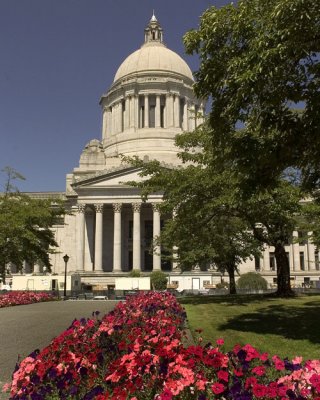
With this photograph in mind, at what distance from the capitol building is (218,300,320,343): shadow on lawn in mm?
41130

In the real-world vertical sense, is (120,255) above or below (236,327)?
above

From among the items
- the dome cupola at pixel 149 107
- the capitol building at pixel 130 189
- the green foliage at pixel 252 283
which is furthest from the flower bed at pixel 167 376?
the dome cupola at pixel 149 107

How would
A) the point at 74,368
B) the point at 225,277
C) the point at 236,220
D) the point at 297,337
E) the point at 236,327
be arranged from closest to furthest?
the point at 74,368 < the point at 297,337 < the point at 236,327 < the point at 236,220 < the point at 225,277

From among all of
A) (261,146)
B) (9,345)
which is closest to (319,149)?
(261,146)

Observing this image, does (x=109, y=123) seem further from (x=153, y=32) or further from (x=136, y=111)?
(x=153, y=32)

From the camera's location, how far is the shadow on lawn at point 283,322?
45.3 feet

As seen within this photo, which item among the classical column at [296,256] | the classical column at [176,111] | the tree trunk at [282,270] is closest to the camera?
the tree trunk at [282,270]

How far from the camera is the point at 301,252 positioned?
8738 centimetres

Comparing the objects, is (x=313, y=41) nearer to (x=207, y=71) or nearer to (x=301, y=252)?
(x=207, y=71)

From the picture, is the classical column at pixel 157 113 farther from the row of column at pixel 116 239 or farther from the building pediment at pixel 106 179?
the row of column at pixel 116 239

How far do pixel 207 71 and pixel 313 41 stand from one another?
291cm

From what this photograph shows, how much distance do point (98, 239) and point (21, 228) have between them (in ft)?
139

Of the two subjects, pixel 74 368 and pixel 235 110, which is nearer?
pixel 74 368

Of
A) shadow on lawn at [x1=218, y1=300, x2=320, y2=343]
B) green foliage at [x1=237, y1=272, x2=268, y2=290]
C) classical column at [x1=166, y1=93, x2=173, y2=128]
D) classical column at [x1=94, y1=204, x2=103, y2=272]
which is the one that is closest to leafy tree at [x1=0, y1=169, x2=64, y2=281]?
shadow on lawn at [x1=218, y1=300, x2=320, y2=343]
